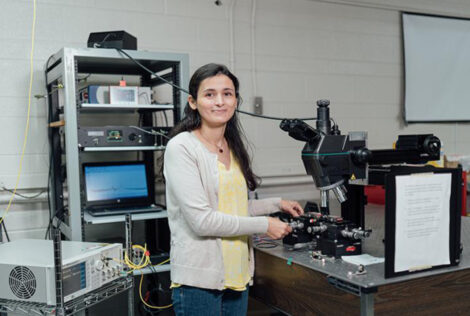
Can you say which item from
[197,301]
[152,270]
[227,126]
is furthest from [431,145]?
[152,270]

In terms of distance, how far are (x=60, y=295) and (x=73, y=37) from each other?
1.59m

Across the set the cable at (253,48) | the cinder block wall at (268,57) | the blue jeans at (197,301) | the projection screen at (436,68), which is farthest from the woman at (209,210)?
the projection screen at (436,68)

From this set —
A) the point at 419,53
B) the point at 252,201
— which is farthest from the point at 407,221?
the point at 419,53

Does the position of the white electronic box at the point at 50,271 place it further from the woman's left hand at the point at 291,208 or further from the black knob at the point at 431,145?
the black knob at the point at 431,145

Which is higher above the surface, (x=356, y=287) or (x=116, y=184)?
(x=116, y=184)

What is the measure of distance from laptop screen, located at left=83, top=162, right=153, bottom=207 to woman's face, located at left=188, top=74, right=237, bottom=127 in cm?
97

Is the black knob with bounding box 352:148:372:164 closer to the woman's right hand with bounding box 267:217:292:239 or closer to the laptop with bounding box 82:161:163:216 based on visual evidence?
the woman's right hand with bounding box 267:217:292:239

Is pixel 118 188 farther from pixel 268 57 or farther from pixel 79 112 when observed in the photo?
pixel 268 57

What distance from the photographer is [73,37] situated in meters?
2.62

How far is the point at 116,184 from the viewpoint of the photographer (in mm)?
2426

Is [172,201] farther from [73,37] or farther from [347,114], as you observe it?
[347,114]

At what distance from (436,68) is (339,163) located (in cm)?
259

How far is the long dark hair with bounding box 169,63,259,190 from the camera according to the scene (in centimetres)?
162

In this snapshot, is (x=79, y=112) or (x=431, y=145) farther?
(x=79, y=112)
